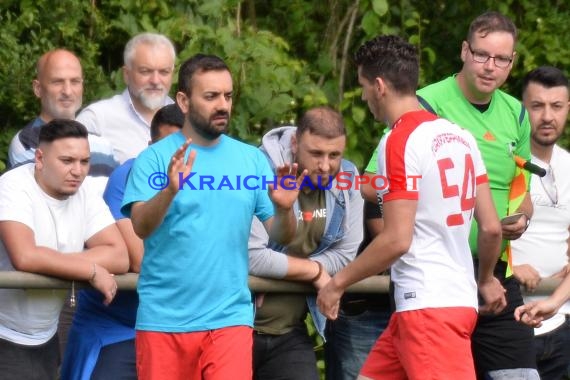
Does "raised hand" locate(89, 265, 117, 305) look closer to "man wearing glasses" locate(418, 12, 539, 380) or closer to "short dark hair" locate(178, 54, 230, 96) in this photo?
"short dark hair" locate(178, 54, 230, 96)

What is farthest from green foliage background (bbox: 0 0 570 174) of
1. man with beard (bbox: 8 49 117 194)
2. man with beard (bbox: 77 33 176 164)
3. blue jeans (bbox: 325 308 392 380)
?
blue jeans (bbox: 325 308 392 380)

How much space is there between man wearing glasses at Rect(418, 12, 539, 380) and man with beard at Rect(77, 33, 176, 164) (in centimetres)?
174

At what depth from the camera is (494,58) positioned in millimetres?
6340

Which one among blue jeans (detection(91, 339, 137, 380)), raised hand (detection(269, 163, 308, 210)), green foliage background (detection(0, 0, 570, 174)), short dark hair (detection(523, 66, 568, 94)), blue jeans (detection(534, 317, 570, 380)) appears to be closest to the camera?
raised hand (detection(269, 163, 308, 210))

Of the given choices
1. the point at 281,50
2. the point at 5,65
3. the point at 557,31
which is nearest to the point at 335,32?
the point at 281,50

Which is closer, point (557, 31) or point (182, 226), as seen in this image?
point (182, 226)

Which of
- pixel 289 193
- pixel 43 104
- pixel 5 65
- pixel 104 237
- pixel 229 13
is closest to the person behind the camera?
pixel 289 193

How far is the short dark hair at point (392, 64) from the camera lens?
18.7ft

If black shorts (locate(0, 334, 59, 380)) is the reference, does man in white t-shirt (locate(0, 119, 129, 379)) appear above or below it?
above

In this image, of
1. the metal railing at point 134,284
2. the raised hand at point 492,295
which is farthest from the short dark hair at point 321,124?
the raised hand at point 492,295

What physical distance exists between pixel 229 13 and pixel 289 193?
3.54 meters

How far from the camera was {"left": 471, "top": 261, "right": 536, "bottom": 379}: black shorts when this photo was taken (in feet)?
20.8

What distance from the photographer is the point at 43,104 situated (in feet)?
24.2

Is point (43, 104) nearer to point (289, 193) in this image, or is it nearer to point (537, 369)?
point (289, 193)
